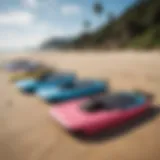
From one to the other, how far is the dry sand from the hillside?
A: 14 cm

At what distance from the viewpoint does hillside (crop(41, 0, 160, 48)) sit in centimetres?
207

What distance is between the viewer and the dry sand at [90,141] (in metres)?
1.44

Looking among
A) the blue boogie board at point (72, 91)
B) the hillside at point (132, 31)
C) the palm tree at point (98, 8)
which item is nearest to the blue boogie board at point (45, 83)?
the blue boogie board at point (72, 91)

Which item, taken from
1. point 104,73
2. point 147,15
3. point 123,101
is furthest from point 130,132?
point 104,73

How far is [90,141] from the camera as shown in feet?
5.36

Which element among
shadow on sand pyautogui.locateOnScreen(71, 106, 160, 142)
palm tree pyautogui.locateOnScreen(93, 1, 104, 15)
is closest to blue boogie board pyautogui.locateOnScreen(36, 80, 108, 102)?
shadow on sand pyautogui.locateOnScreen(71, 106, 160, 142)

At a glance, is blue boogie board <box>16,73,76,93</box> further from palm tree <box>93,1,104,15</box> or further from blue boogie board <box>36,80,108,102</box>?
palm tree <box>93,1,104,15</box>

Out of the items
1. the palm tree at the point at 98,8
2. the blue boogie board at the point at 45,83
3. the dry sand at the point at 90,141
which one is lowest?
the dry sand at the point at 90,141

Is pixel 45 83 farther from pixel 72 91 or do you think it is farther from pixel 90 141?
pixel 90 141

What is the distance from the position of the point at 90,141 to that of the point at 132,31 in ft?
3.99

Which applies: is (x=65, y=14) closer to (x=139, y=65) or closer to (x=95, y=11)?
(x=95, y=11)

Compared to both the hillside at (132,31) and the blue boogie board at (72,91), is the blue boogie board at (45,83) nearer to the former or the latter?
the blue boogie board at (72,91)

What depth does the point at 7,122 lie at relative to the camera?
6.04ft

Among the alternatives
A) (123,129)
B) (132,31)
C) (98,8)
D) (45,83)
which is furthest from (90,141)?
(45,83)
